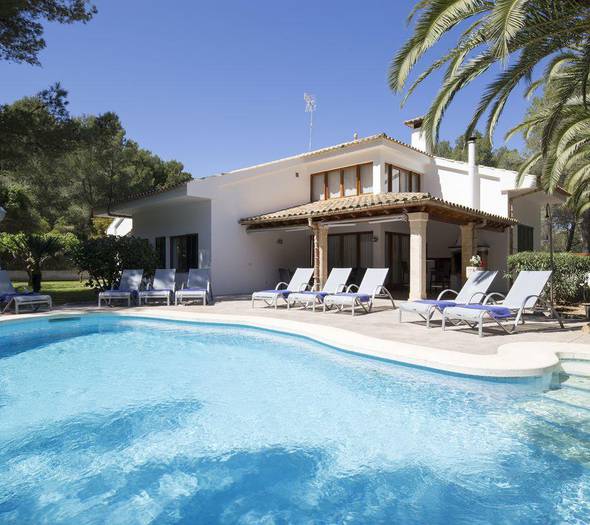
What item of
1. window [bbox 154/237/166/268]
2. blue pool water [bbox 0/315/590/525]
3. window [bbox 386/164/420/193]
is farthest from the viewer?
window [bbox 154/237/166/268]

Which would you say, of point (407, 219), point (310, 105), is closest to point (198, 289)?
point (407, 219)

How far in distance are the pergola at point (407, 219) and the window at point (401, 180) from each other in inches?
57.9

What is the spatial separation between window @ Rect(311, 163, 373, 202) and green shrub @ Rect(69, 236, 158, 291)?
8.44 metres

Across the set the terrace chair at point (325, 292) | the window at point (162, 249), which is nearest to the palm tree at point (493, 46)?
the terrace chair at point (325, 292)

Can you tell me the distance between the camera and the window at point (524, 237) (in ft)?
64.1

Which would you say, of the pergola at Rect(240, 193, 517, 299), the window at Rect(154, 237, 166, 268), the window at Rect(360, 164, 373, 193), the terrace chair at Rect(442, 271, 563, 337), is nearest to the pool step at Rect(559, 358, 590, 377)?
the terrace chair at Rect(442, 271, 563, 337)

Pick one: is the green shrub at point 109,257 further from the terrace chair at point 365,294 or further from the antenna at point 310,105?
the antenna at point 310,105

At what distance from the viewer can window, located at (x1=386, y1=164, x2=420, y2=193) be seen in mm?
18828

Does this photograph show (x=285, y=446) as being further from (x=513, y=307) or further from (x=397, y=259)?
(x=397, y=259)

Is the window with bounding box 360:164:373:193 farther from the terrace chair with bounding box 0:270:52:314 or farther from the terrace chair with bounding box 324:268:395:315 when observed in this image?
the terrace chair with bounding box 0:270:52:314

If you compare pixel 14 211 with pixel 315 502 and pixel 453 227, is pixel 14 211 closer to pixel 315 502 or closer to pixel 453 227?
pixel 453 227

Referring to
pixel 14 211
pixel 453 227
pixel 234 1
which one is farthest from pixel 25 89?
pixel 453 227

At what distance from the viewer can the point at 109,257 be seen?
16.4m

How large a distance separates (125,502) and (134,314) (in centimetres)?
990
